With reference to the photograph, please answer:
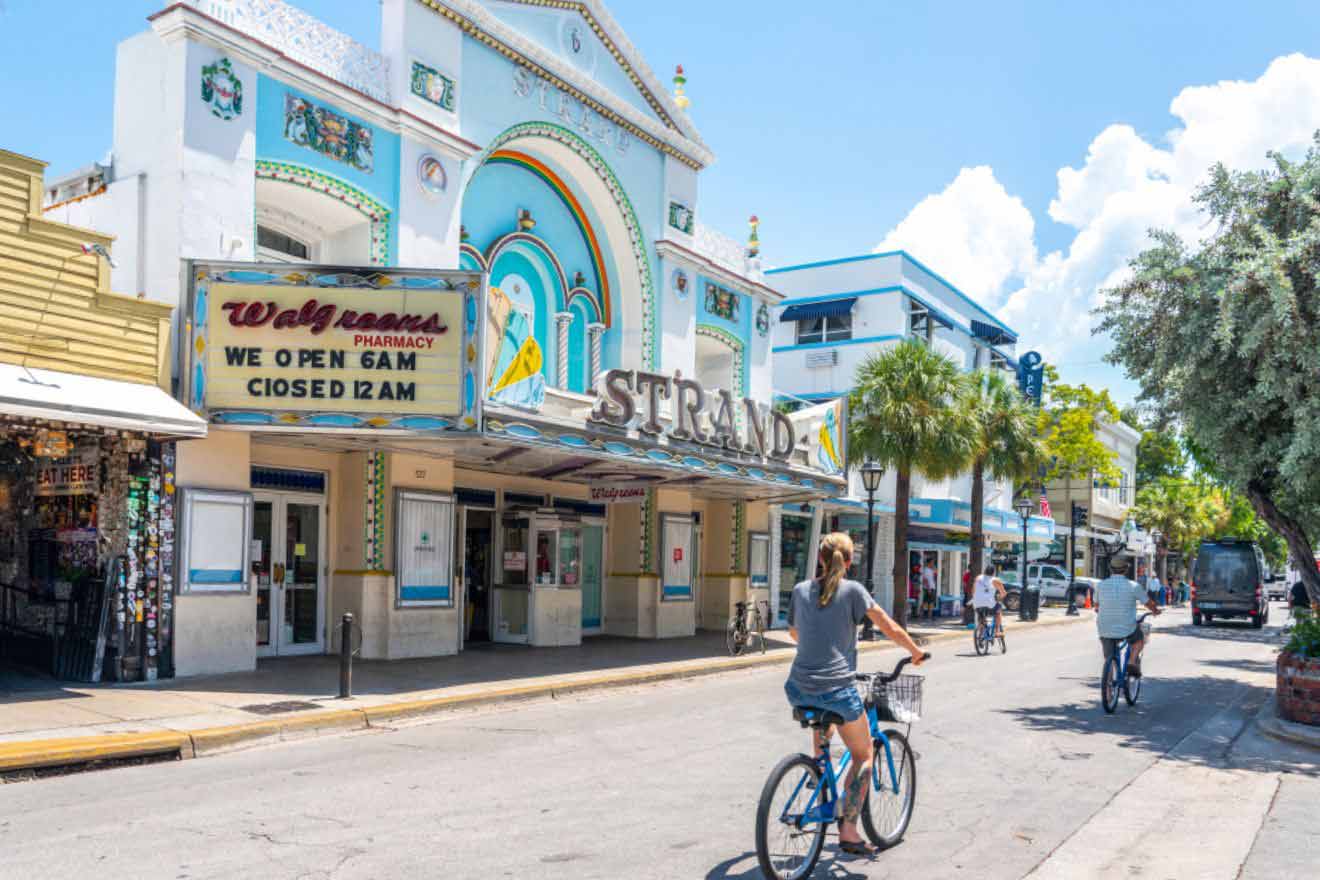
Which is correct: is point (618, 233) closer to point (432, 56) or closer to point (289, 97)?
point (432, 56)

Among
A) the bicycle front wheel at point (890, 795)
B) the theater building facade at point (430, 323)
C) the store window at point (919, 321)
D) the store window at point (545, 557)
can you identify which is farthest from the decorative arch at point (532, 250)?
the store window at point (919, 321)

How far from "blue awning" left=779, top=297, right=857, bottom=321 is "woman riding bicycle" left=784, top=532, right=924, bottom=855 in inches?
1311

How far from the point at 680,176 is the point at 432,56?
23.9 feet

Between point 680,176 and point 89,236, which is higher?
point 680,176

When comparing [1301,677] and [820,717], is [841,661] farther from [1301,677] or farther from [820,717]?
[1301,677]

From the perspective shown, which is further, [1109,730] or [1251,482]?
[1251,482]

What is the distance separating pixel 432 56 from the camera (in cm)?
1728

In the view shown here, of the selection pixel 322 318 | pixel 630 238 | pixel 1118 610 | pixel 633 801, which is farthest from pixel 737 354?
pixel 633 801

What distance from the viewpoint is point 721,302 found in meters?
24.5

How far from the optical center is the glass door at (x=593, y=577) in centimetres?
2270

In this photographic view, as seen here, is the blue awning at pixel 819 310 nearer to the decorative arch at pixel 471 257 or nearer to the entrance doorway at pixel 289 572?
the decorative arch at pixel 471 257

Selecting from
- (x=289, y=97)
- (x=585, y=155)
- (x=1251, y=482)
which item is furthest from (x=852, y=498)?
(x=289, y=97)

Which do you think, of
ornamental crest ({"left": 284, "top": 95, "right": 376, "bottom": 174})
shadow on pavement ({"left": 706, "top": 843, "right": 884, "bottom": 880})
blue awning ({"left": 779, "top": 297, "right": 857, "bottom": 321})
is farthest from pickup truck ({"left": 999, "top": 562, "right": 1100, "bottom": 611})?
shadow on pavement ({"left": 706, "top": 843, "right": 884, "bottom": 880})

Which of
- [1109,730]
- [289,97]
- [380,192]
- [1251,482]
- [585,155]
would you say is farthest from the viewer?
[585,155]
